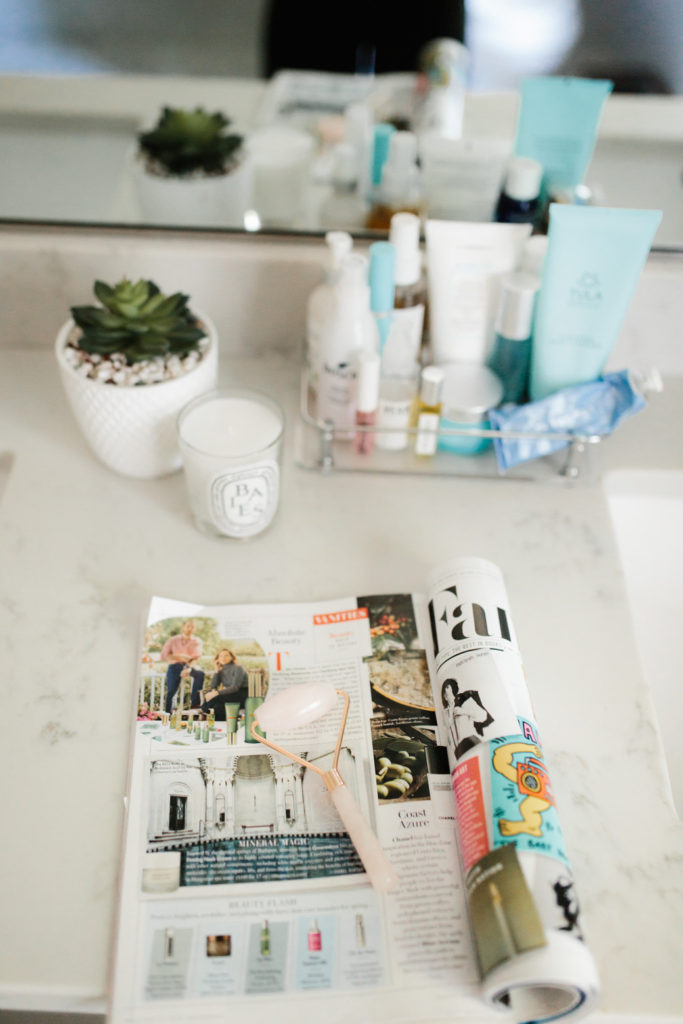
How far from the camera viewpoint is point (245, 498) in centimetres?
70

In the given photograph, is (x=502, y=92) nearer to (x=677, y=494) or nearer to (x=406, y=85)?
(x=406, y=85)

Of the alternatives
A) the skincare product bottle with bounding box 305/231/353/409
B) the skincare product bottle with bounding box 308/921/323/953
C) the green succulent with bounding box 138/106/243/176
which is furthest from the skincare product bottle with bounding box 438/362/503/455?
the skincare product bottle with bounding box 308/921/323/953

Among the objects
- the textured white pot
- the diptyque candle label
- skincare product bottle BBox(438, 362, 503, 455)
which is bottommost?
the diptyque candle label

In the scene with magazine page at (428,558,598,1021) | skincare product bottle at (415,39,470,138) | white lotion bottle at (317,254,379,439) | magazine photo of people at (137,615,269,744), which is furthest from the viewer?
skincare product bottle at (415,39,470,138)

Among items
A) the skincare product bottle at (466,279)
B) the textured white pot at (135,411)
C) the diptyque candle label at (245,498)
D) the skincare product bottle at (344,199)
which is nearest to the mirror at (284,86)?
the skincare product bottle at (344,199)

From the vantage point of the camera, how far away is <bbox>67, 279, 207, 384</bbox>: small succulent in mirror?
716 mm

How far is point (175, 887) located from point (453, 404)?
501mm

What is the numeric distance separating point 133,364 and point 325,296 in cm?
19

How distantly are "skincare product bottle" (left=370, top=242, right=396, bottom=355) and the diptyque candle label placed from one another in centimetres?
18

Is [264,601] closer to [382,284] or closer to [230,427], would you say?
[230,427]

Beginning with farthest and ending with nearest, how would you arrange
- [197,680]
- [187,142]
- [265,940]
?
[187,142] < [197,680] < [265,940]

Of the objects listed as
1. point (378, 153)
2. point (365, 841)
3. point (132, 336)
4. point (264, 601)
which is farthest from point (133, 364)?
point (365, 841)

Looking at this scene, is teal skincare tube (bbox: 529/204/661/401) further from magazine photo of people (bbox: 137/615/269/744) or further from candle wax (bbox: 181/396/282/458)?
magazine photo of people (bbox: 137/615/269/744)

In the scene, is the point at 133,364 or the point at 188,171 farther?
the point at 188,171
